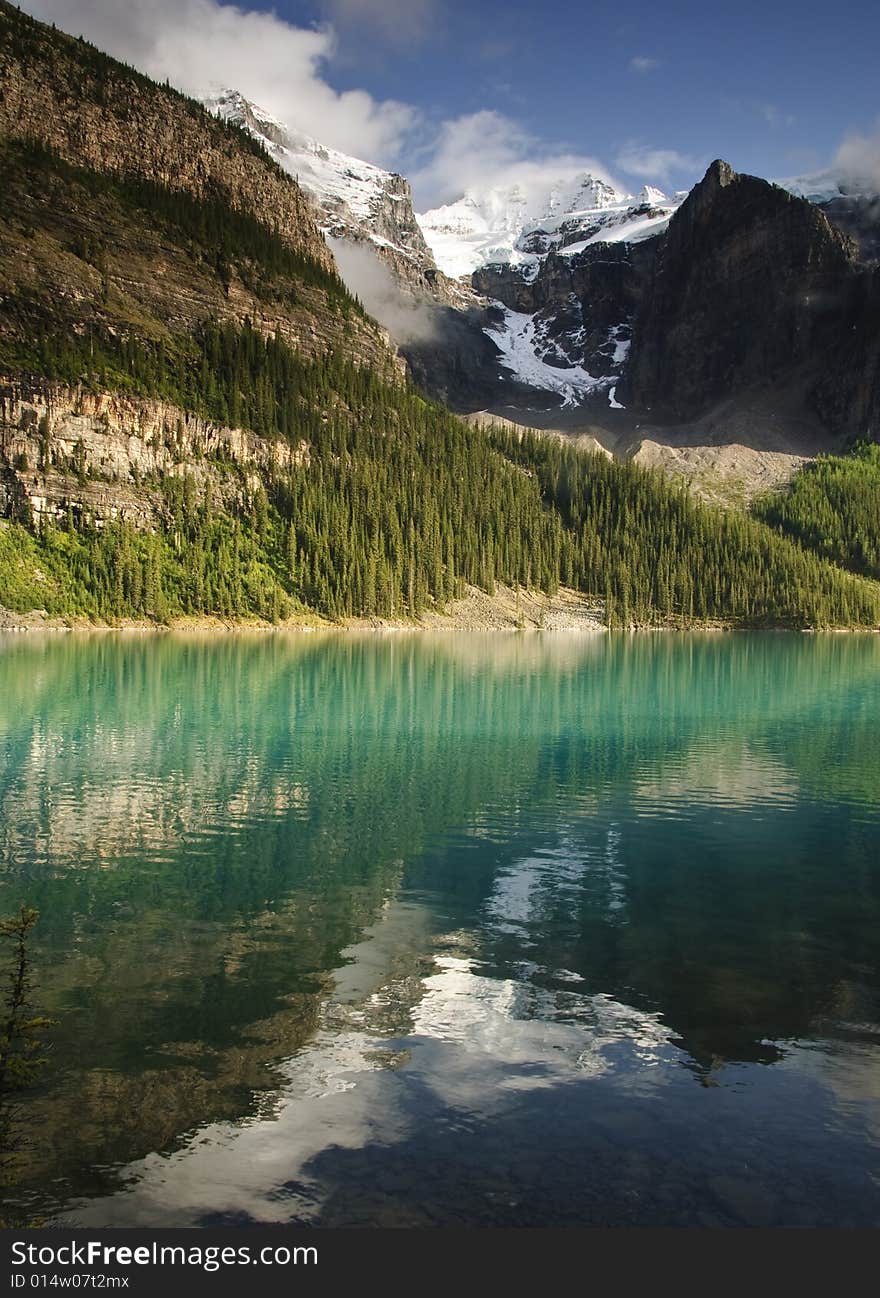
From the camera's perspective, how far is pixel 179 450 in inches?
5881

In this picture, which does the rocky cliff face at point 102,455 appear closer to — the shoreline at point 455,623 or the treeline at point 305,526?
the treeline at point 305,526

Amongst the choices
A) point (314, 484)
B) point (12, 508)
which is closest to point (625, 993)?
point (12, 508)

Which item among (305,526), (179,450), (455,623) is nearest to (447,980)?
(305,526)

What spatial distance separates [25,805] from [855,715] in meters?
41.6

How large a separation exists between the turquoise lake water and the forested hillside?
98.5 m

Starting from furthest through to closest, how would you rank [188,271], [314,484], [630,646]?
[188,271], [314,484], [630,646]

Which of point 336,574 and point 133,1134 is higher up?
point 336,574

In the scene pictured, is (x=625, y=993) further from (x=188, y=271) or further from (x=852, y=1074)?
(x=188, y=271)


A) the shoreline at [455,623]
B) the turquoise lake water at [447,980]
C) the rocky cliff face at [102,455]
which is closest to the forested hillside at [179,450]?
the rocky cliff face at [102,455]

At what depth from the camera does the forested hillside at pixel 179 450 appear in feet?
425

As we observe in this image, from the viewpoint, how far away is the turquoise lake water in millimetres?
10094

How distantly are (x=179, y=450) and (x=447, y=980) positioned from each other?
144m

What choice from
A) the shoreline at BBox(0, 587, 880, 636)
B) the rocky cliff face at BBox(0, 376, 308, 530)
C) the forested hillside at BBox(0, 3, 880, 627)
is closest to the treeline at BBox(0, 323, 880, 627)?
the forested hillside at BBox(0, 3, 880, 627)

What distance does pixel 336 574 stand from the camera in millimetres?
151125
